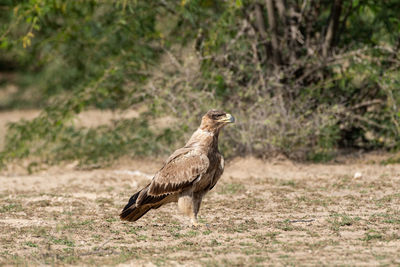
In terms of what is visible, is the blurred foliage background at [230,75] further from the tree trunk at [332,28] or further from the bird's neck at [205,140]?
the bird's neck at [205,140]

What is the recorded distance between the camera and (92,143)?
10.7m

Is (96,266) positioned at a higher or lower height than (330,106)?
lower

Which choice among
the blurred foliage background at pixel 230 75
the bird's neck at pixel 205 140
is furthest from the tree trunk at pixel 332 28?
the bird's neck at pixel 205 140

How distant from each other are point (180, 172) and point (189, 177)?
104mm

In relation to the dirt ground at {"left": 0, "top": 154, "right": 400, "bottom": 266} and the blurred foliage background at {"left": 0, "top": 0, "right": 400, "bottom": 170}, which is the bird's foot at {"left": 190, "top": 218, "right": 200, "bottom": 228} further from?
the blurred foliage background at {"left": 0, "top": 0, "right": 400, "bottom": 170}

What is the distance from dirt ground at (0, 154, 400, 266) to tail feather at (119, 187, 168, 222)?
0.45 feet

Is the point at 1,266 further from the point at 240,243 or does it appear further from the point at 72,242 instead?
the point at 240,243

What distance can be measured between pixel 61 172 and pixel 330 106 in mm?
4299

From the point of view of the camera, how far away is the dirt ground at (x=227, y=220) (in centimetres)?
497

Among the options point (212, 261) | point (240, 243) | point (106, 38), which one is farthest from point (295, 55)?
point (212, 261)

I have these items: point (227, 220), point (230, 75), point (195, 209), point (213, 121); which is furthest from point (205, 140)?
point (230, 75)

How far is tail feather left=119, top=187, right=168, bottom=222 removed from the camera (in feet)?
20.0

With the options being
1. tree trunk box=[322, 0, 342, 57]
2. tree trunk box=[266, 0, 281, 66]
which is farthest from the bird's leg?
tree trunk box=[322, 0, 342, 57]

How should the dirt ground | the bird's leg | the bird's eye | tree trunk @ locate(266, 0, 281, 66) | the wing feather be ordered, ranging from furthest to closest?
tree trunk @ locate(266, 0, 281, 66) → the bird's eye → the bird's leg → the wing feather → the dirt ground
